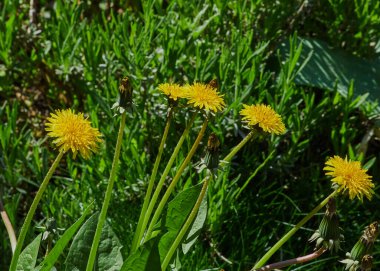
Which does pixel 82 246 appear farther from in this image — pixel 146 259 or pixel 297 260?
pixel 297 260

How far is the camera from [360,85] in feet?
8.61

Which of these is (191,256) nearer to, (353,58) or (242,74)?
(242,74)

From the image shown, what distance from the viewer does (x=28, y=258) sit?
5.20 ft

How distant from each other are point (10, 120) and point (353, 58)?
1321 millimetres

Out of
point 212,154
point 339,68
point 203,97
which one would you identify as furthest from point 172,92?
point 339,68

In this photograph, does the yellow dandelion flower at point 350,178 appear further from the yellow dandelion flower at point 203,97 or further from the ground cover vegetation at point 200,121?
the ground cover vegetation at point 200,121

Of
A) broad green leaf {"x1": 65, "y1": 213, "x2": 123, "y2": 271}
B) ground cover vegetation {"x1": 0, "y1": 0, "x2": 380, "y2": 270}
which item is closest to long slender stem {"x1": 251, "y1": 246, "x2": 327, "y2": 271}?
broad green leaf {"x1": 65, "y1": 213, "x2": 123, "y2": 271}

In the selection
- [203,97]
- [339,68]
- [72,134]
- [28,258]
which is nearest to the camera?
[72,134]

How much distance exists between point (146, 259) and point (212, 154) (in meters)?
0.28

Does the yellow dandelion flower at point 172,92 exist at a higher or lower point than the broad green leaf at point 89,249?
higher

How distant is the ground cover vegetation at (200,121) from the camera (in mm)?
Result: 2088

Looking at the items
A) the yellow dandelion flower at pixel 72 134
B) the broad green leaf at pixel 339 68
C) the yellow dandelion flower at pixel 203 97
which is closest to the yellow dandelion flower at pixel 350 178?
the yellow dandelion flower at pixel 203 97

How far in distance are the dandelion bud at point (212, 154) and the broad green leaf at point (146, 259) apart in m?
0.20

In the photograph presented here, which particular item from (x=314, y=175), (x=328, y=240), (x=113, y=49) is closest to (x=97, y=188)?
(x=113, y=49)
